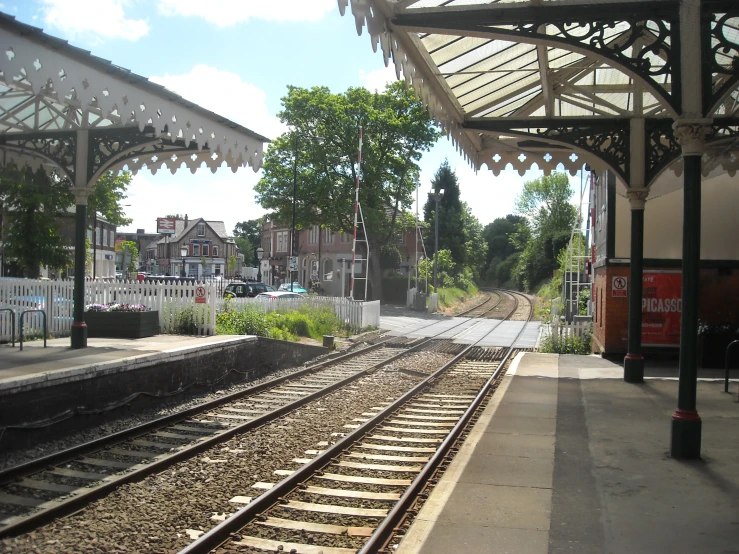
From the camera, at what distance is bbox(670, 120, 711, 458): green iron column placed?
665 centimetres

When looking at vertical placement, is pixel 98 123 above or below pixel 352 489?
above

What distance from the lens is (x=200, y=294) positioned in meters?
14.5

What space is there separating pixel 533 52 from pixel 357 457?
6.36m

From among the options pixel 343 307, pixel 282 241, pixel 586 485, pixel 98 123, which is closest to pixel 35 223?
pixel 343 307

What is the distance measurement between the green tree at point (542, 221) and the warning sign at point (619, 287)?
45265 mm

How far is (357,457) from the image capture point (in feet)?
25.9

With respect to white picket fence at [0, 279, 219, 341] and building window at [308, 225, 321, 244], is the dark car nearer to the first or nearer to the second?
white picket fence at [0, 279, 219, 341]

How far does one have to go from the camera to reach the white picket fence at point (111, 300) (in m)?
13.8

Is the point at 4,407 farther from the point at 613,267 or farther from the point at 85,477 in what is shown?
the point at 613,267

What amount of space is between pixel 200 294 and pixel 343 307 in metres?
9.88

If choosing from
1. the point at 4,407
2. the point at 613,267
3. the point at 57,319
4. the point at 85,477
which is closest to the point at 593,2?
the point at 85,477

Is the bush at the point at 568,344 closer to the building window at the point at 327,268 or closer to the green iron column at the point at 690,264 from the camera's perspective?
the green iron column at the point at 690,264

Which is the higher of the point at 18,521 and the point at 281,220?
the point at 281,220

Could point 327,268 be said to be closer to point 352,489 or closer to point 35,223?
point 35,223
